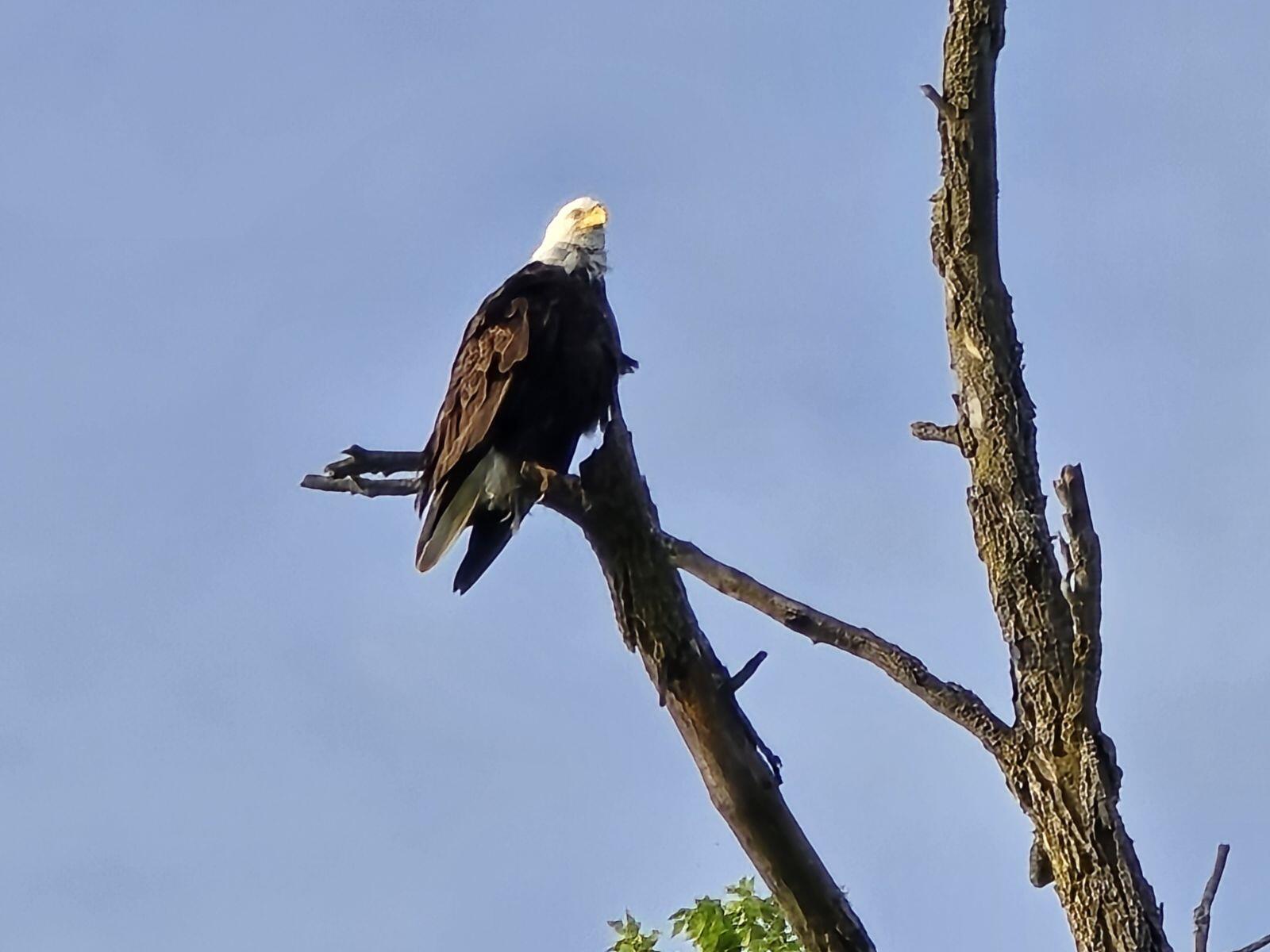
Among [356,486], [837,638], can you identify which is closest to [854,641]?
[837,638]

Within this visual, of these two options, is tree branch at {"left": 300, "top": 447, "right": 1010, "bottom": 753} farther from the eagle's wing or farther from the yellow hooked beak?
the yellow hooked beak

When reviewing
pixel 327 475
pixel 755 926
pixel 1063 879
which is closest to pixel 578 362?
pixel 327 475

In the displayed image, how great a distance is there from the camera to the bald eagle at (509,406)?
5965mm

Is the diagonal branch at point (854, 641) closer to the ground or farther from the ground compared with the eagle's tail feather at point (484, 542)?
closer to the ground

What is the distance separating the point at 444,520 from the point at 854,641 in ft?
7.08

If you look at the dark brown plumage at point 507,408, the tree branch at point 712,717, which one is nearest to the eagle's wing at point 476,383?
the dark brown plumage at point 507,408

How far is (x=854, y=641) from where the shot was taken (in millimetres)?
4148

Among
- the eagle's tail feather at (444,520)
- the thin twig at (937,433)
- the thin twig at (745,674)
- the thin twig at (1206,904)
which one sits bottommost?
the thin twig at (1206,904)

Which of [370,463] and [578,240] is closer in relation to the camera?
[370,463]

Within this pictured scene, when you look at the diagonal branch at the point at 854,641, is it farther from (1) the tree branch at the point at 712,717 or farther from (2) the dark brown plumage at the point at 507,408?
(2) the dark brown plumage at the point at 507,408

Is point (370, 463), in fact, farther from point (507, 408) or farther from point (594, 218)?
point (594, 218)

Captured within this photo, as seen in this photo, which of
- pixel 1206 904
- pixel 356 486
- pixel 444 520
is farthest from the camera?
pixel 444 520

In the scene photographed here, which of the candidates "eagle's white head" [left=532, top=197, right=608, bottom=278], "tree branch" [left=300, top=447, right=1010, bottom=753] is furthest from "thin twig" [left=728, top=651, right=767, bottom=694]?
"eagle's white head" [left=532, top=197, right=608, bottom=278]

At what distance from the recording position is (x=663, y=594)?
4059 mm
